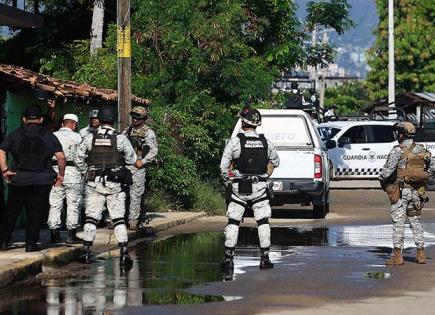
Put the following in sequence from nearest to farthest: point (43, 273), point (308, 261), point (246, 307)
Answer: point (246, 307)
point (43, 273)
point (308, 261)

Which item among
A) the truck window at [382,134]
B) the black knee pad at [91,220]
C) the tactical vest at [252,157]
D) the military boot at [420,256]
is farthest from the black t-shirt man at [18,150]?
the truck window at [382,134]

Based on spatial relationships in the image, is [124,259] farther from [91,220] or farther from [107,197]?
[107,197]

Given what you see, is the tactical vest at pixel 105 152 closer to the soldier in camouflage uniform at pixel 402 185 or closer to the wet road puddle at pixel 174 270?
the wet road puddle at pixel 174 270

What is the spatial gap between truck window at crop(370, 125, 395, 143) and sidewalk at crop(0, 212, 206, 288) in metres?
14.8

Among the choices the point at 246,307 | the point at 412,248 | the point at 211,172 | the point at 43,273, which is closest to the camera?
the point at 246,307

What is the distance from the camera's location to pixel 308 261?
1639cm

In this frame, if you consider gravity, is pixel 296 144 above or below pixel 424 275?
above

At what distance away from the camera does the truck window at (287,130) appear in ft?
82.1

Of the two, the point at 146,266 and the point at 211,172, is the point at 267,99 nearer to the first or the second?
the point at 211,172

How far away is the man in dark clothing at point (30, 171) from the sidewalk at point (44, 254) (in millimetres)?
355

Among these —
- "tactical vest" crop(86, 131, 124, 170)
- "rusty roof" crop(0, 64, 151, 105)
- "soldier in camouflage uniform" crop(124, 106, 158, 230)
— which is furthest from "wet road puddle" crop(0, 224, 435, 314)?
"rusty roof" crop(0, 64, 151, 105)

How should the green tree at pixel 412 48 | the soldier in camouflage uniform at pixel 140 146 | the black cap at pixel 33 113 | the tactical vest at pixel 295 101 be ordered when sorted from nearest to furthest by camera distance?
the black cap at pixel 33 113
the soldier in camouflage uniform at pixel 140 146
the tactical vest at pixel 295 101
the green tree at pixel 412 48

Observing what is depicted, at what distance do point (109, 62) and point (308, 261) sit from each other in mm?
14051

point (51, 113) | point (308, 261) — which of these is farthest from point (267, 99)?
point (308, 261)
